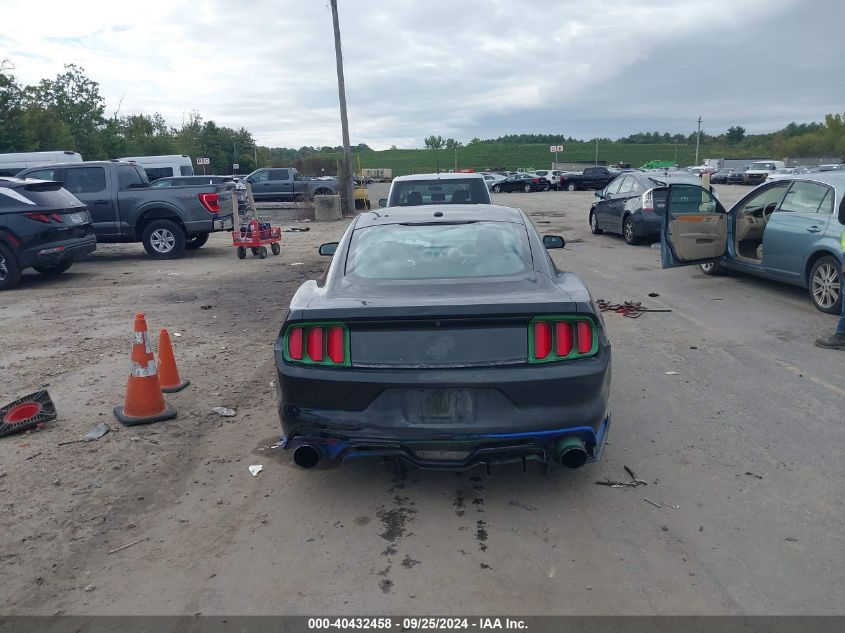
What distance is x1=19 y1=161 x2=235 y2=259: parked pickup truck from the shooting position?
14.6 metres

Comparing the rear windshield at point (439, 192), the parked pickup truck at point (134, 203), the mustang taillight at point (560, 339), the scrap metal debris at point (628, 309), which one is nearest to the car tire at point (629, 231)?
the rear windshield at point (439, 192)

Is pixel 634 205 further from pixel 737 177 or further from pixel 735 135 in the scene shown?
pixel 735 135

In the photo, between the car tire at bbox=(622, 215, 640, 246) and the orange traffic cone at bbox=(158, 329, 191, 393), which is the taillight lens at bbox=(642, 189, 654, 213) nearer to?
the car tire at bbox=(622, 215, 640, 246)

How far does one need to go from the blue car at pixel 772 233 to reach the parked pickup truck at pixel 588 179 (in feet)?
127

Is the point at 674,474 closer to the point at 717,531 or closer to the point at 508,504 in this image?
the point at 717,531

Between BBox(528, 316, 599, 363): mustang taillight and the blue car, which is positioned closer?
BBox(528, 316, 599, 363): mustang taillight

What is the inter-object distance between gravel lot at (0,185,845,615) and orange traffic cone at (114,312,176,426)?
0.42ft

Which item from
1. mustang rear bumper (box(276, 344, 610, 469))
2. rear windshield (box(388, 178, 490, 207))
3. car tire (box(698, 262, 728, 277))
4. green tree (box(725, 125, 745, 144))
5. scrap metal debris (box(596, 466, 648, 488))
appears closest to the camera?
mustang rear bumper (box(276, 344, 610, 469))

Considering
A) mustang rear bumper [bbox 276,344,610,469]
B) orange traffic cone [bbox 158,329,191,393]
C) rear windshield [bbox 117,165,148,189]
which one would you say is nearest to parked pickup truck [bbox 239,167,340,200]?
rear windshield [bbox 117,165,148,189]

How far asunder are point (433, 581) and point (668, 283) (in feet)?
29.2

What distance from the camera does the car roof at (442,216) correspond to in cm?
505

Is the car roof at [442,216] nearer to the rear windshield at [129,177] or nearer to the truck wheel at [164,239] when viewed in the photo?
the truck wheel at [164,239]

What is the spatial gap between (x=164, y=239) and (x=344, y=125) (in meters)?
14.0

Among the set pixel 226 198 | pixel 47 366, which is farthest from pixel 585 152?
pixel 47 366
